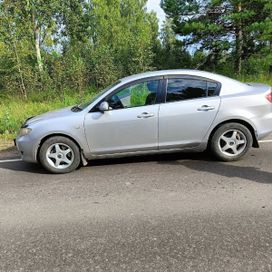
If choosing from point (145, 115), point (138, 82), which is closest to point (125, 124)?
point (145, 115)

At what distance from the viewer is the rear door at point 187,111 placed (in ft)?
21.3

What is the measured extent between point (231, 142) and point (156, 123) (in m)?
1.27

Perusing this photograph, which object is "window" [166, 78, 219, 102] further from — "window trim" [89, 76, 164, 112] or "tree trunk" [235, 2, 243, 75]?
"tree trunk" [235, 2, 243, 75]

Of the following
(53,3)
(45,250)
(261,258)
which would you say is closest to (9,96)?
(53,3)

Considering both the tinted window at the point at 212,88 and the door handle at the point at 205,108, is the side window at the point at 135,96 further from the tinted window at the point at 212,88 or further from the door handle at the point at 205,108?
the tinted window at the point at 212,88

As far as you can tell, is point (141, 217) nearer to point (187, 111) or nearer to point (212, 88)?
point (187, 111)

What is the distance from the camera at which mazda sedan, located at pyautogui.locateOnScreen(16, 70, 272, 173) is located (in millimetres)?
6484

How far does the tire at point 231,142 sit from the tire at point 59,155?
2.25m

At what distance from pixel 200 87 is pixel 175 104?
53 cm

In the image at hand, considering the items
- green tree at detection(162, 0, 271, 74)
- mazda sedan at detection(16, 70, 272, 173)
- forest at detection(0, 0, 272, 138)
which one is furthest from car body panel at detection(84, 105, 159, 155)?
green tree at detection(162, 0, 271, 74)

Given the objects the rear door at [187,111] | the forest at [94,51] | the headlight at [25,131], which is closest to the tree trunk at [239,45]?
the forest at [94,51]

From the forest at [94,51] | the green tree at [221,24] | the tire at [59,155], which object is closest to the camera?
the tire at [59,155]

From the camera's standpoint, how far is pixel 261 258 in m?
3.59

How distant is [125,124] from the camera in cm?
645
